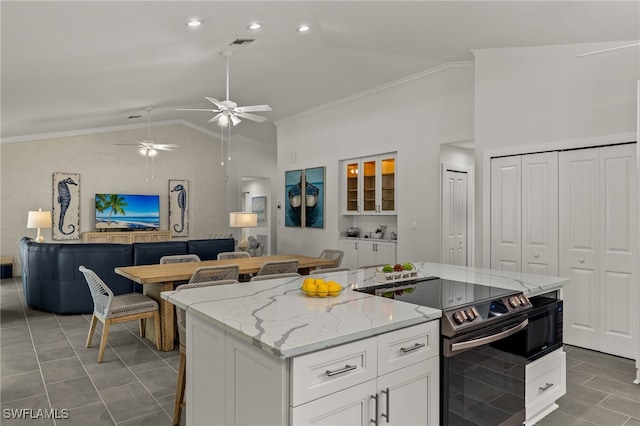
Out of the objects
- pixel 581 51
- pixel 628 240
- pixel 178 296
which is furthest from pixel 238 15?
pixel 628 240

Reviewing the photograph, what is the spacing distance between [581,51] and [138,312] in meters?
4.83

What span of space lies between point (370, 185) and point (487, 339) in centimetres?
484

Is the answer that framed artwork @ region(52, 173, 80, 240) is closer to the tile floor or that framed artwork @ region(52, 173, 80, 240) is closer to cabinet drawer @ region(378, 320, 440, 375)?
the tile floor

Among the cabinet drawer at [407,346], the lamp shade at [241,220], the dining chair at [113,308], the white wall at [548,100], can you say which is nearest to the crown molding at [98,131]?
the lamp shade at [241,220]

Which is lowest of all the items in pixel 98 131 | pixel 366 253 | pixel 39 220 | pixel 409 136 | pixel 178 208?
pixel 366 253

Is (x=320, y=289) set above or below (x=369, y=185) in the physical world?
below

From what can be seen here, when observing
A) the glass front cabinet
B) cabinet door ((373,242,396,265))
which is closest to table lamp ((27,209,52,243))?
the glass front cabinet

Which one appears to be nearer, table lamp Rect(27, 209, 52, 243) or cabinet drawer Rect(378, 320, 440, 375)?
cabinet drawer Rect(378, 320, 440, 375)

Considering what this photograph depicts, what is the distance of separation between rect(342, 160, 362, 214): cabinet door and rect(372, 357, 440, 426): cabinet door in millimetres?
5096

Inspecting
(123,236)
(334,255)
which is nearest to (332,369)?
(334,255)

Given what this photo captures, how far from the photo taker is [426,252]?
5672 millimetres

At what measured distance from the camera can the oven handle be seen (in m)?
1.86

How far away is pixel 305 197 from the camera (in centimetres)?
794

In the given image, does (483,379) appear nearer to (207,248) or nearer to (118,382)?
(118,382)
